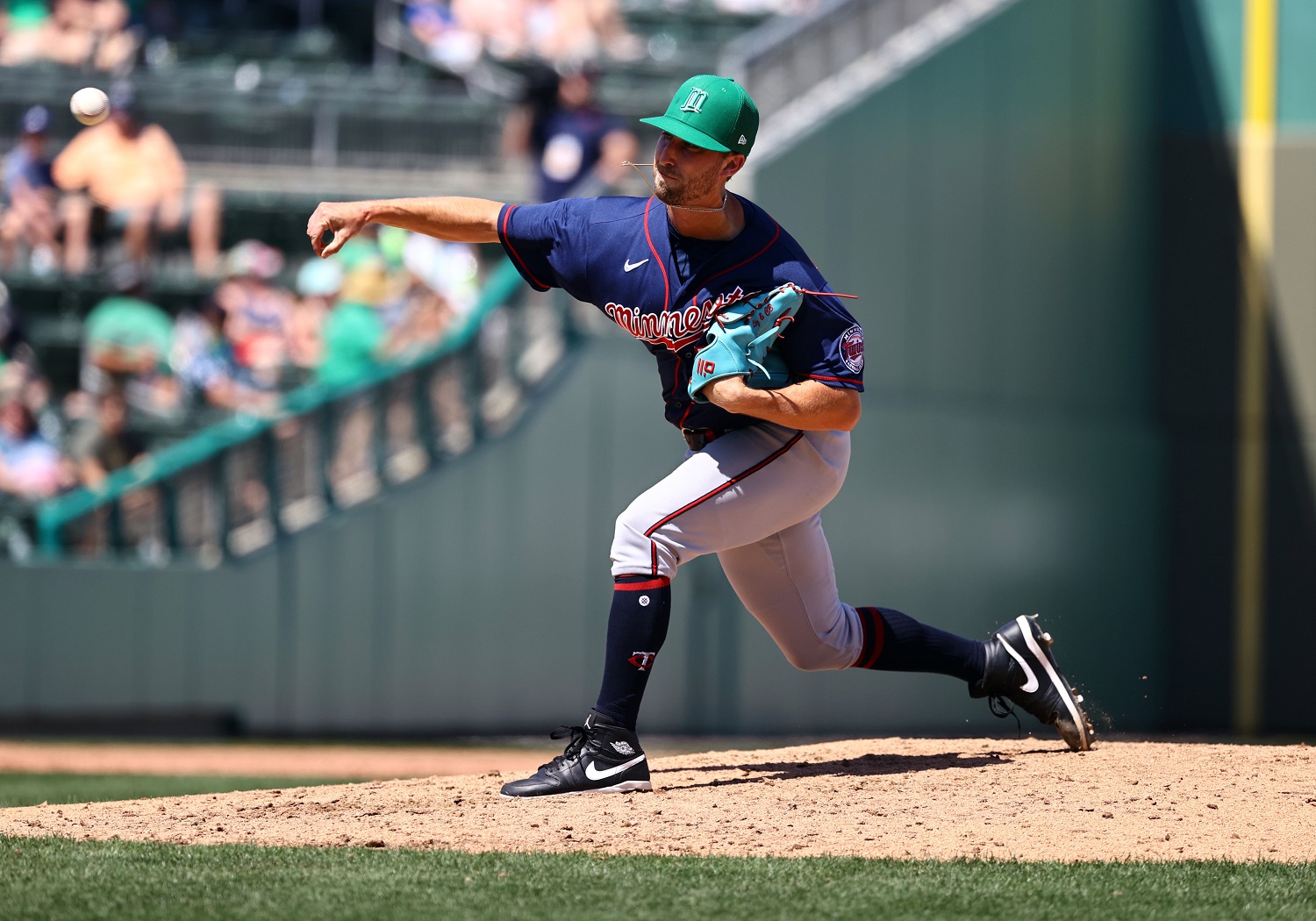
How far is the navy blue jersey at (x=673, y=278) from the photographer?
14.1 ft

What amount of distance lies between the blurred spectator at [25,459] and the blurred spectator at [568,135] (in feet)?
10.4

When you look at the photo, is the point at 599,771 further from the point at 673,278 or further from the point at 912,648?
the point at 673,278

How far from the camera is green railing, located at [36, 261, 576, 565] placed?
8.67 meters

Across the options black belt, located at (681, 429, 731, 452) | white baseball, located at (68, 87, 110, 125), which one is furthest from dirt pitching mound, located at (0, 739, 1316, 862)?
white baseball, located at (68, 87, 110, 125)

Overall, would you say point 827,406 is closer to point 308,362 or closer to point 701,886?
point 701,886

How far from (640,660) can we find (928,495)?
5723 mm

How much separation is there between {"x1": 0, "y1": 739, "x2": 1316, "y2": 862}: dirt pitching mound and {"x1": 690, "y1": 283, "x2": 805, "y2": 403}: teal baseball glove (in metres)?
1.11

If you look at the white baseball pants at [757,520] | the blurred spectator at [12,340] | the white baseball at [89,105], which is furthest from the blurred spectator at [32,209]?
the white baseball pants at [757,520]

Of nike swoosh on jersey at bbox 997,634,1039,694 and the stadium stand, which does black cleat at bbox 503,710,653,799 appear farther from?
the stadium stand

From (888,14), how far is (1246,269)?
3074mm

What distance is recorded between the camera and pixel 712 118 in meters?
4.20

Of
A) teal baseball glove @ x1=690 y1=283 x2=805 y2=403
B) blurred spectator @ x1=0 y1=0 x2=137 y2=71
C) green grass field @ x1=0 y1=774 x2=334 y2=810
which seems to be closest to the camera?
teal baseball glove @ x1=690 y1=283 x2=805 y2=403

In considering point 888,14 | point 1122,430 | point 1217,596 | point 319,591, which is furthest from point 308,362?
point 1217,596

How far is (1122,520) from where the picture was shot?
34.9 ft
